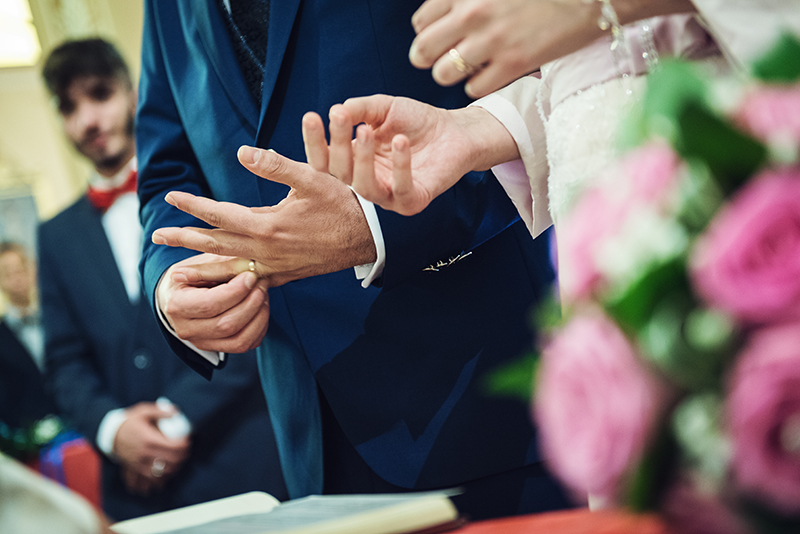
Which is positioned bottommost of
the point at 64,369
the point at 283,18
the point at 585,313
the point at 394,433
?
the point at 64,369

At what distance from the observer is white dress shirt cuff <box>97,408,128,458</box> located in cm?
232

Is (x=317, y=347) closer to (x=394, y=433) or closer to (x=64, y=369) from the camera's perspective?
(x=394, y=433)

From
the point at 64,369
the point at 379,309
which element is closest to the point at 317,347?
the point at 379,309

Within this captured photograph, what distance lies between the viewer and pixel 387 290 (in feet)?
3.67

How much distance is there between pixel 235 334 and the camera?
111 cm

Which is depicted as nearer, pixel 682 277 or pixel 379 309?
pixel 682 277

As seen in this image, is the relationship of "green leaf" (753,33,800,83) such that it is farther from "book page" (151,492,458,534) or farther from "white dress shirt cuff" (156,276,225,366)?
"white dress shirt cuff" (156,276,225,366)

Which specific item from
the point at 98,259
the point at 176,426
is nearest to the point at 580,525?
the point at 176,426

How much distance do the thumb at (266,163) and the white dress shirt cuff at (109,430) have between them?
175cm

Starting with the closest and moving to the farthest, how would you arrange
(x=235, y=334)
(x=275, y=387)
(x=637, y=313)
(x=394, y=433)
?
(x=637, y=313) → (x=235, y=334) → (x=394, y=433) → (x=275, y=387)

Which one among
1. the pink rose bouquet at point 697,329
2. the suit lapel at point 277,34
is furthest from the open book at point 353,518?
the suit lapel at point 277,34

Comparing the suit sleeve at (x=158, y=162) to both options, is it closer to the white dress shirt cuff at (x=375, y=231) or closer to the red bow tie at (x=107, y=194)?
the white dress shirt cuff at (x=375, y=231)

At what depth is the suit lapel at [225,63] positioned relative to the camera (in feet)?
4.08

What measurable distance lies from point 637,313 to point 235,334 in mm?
878
